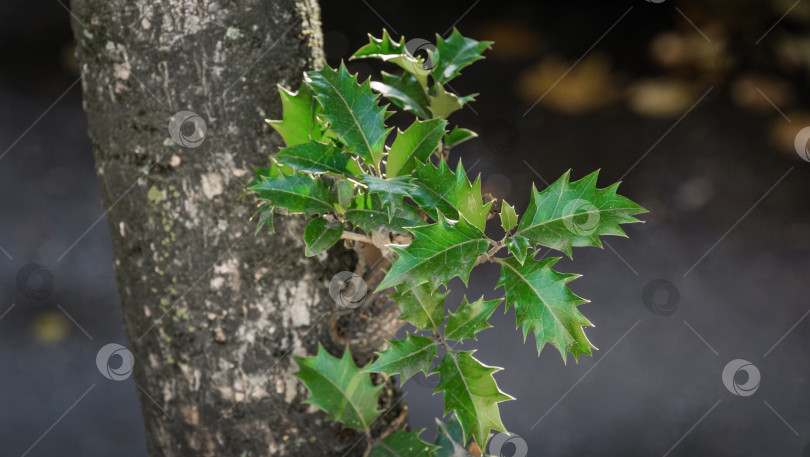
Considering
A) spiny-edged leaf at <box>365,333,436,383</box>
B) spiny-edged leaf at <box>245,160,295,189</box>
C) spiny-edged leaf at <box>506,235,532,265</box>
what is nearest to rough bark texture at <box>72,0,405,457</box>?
spiny-edged leaf at <box>245,160,295,189</box>

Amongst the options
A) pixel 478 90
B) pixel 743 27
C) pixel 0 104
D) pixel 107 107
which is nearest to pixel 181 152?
pixel 107 107

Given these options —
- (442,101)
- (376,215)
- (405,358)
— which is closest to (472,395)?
(405,358)

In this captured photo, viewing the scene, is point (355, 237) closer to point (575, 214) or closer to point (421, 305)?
point (421, 305)

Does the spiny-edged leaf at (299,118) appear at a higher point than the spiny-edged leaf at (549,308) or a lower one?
lower

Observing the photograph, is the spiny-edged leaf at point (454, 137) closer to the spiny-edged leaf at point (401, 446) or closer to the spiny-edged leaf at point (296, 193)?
the spiny-edged leaf at point (296, 193)

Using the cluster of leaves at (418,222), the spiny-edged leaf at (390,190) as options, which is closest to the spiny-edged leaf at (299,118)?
the cluster of leaves at (418,222)

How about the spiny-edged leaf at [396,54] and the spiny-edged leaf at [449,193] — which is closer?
the spiny-edged leaf at [449,193]
